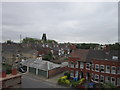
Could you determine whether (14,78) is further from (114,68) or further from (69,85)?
(114,68)

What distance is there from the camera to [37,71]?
27141 mm

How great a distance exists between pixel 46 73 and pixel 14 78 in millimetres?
7548

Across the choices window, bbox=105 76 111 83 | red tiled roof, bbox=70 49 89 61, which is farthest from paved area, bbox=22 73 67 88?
window, bbox=105 76 111 83

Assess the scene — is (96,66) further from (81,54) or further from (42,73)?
(42,73)

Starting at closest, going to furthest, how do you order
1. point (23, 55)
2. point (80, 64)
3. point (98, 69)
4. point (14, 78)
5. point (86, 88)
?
point (86, 88) < point (14, 78) < point (98, 69) < point (80, 64) < point (23, 55)

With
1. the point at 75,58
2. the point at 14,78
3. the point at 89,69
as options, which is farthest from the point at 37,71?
the point at 89,69

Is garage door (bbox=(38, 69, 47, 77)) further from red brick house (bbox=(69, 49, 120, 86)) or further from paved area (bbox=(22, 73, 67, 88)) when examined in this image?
red brick house (bbox=(69, 49, 120, 86))

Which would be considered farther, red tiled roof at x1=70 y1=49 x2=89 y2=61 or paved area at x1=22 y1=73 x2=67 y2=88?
red tiled roof at x1=70 y1=49 x2=89 y2=61

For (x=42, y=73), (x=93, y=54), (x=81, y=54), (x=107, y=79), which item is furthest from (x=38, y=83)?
(x=107, y=79)

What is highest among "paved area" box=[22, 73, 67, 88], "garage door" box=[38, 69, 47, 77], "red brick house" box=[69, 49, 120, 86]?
"red brick house" box=[69, 49, 120, 86]

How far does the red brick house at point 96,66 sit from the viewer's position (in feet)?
67.2

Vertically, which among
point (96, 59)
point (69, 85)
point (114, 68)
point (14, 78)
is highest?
point (96, 59)

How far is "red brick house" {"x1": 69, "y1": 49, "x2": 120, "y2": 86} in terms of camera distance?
20.5 metres

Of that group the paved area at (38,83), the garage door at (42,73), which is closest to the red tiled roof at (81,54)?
the paved area at (38,83)
